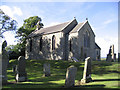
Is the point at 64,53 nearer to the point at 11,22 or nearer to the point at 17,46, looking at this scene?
the point at 11,22

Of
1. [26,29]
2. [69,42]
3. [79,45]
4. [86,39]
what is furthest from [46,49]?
[26,29]

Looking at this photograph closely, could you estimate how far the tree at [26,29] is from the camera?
142 ft

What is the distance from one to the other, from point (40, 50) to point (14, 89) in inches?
1114

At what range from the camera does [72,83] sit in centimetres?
862

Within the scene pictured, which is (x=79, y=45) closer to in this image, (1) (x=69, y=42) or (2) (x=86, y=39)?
(1) (x=69, y=42)

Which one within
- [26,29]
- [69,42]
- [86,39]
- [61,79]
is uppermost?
[26,29]

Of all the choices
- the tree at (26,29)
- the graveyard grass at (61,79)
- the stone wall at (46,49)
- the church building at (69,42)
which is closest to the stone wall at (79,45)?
the church building at (69,42)

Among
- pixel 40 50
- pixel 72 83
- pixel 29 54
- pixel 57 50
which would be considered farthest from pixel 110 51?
pixel 29 54

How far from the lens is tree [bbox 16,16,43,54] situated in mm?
43287

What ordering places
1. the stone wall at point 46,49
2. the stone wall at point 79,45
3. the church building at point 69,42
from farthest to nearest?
the stone wall at point 46,49
the church building at point 69,42
the stone wall at point 79,45

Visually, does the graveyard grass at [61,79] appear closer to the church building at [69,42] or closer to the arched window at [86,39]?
the church building at [69,42]

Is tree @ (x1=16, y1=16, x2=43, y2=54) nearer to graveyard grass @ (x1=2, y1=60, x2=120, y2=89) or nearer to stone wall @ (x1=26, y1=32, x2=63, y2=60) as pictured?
stone wall @ (x1=26, y1=32, x2=63, y2=60)

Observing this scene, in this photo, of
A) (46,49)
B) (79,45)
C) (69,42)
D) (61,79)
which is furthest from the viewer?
(46,49)

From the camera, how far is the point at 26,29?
44.7 m
